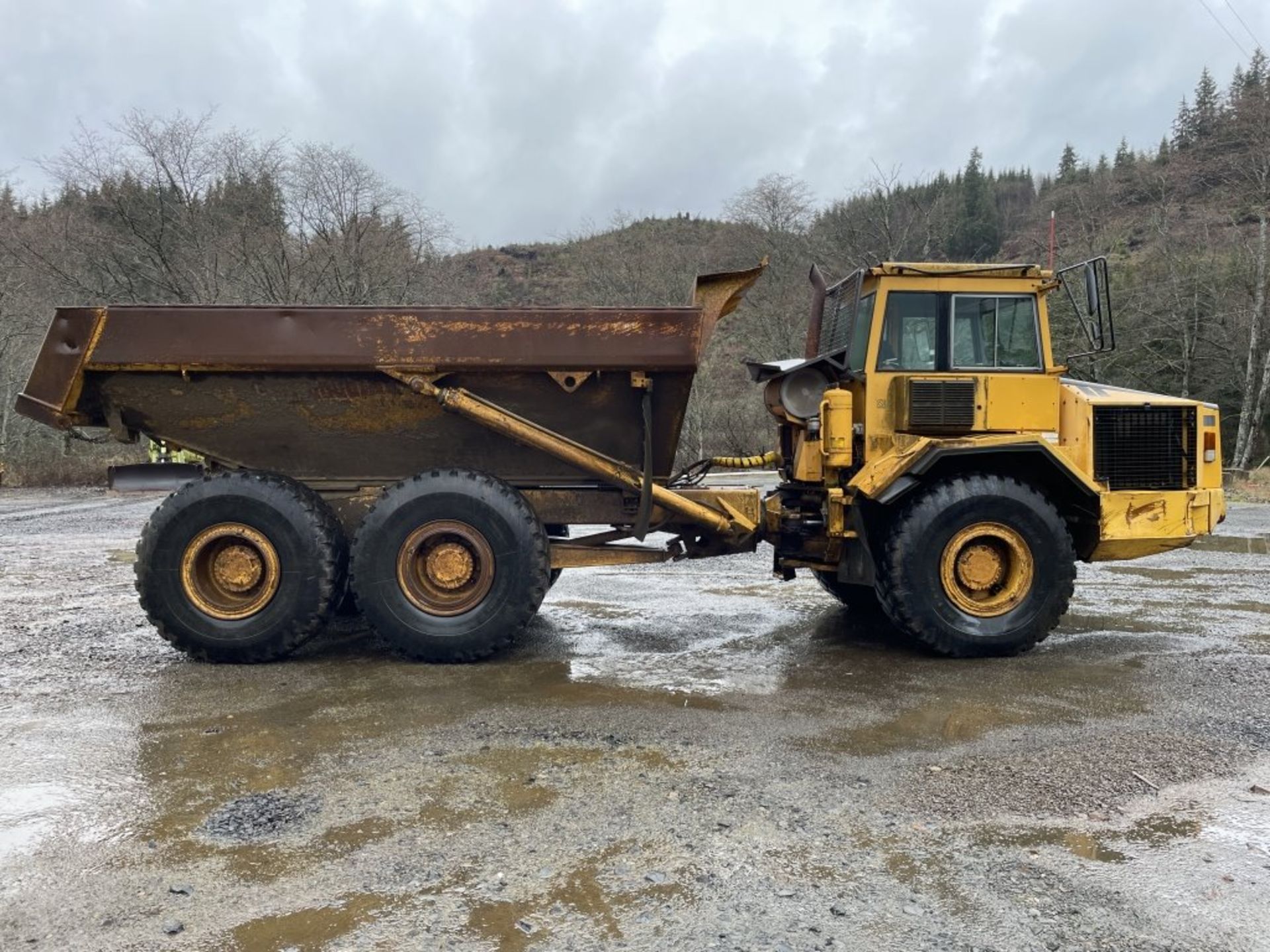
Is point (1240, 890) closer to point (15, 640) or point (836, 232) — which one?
point (15, 640)

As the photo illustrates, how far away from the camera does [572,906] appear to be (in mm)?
2621

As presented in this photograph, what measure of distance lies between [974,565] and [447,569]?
11.5 ft

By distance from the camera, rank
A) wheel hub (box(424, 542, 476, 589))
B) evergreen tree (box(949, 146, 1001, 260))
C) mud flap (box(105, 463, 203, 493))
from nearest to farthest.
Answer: wheel hub (box(424, 542, 476, 589)) < mud flap (box(105, 463, 203, 493)) < evergreen tree (box(949, 146, 1001, 260))

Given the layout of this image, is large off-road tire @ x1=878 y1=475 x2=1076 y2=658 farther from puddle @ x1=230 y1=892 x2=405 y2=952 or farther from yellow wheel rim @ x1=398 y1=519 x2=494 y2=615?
puddle @ x1=230 y1=892 x2=405 y2=952

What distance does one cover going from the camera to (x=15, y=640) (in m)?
6.04

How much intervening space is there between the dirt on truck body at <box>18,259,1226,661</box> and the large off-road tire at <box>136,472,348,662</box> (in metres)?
0.02

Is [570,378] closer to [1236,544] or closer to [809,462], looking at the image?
[809,462]

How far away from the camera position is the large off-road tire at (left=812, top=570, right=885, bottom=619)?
267 inches

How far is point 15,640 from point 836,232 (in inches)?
1207

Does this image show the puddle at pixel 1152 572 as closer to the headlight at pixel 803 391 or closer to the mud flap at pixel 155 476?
the headlight at pixel 803 391

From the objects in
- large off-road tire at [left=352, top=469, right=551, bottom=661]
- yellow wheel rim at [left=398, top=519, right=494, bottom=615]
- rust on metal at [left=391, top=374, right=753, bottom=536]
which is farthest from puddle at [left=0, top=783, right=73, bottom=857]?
rust on metal at [left=391, top=374, right=753, bottom=536]

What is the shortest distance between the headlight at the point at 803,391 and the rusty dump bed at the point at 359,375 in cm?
71

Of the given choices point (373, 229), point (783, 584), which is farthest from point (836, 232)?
point (783, 584)

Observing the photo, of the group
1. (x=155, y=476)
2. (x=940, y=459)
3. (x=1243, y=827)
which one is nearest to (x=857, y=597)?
(x=940, y=459)
